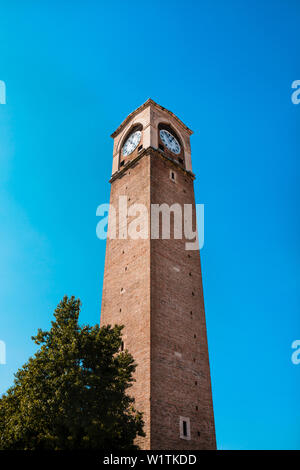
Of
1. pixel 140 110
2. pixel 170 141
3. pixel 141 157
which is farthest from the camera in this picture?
pixel 140 110

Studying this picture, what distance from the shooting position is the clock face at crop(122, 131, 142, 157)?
119 feet

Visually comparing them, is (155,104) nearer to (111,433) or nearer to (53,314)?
(53,314)

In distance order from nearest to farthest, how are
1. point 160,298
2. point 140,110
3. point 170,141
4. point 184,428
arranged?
point 184,428 → point 160,298 → point 170,141 → point 140,110

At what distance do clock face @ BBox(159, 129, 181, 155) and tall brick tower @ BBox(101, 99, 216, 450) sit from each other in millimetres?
136

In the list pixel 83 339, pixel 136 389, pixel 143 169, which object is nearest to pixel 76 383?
pixel 83 339

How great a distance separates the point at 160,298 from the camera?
84.2ft

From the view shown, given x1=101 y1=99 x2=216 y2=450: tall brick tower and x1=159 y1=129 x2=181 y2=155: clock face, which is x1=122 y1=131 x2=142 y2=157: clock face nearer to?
x1=101 y1=99 x2=216 y2=450: tall brick tower

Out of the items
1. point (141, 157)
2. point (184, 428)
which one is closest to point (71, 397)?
point (184, 428)

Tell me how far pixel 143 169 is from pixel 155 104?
8.53m

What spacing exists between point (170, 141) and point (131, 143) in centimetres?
362

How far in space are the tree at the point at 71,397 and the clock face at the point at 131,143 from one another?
20.9 m

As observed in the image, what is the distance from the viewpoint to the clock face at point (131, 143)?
119 feet

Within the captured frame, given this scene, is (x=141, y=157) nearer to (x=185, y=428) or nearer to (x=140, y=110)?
(x=140, y=110)

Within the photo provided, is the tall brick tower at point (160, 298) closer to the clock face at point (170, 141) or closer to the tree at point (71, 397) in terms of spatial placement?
the clock face at point (170, 141)
